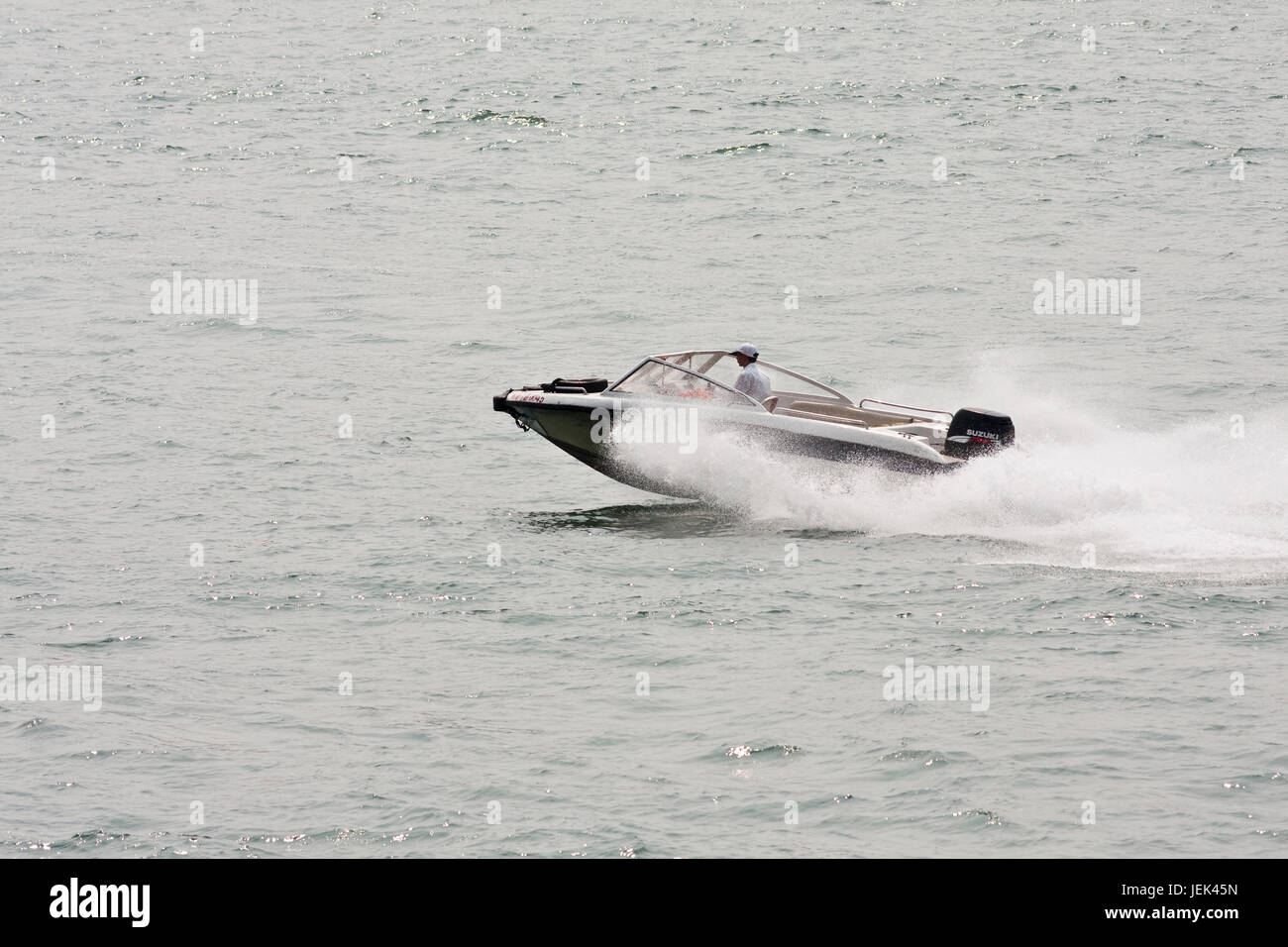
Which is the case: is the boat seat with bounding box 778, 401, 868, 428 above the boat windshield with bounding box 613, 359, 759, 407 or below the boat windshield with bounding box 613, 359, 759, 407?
below

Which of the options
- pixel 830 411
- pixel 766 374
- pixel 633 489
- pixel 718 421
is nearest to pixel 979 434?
pixel 830 411

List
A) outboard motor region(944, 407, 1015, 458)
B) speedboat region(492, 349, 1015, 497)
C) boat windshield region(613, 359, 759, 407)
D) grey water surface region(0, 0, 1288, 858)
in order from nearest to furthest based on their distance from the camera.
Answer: grey water surface region(0, 0, 1288, 858) < outboard motor region(944, 407, 1015, 458) < speedboat region(492, 349, 1015, 497) < boat windshield region(613, 359, 759, 407)

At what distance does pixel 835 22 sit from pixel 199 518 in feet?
152

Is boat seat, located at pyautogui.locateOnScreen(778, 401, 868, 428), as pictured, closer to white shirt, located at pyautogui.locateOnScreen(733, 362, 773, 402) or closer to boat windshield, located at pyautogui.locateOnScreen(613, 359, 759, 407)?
white shirt, located at pyautogui.locateOnScreen(733, 362, 773, 402)

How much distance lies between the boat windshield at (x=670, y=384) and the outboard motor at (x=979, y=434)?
2.69 meters

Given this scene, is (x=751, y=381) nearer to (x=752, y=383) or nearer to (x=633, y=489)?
(x=752, y=383)

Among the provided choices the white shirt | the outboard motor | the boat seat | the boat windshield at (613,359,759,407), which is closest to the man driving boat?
the white shirt

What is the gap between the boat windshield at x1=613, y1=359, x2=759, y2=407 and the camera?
60.4 feet

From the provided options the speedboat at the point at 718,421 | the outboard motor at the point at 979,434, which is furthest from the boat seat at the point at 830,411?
the outboard motor at the point at 979,434

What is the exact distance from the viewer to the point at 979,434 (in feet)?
58.0

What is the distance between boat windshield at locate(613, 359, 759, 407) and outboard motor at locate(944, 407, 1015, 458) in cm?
269

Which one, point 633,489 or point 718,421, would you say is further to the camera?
point 633,489

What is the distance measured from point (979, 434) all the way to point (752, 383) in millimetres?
2736

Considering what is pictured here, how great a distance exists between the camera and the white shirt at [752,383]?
18484 mm
